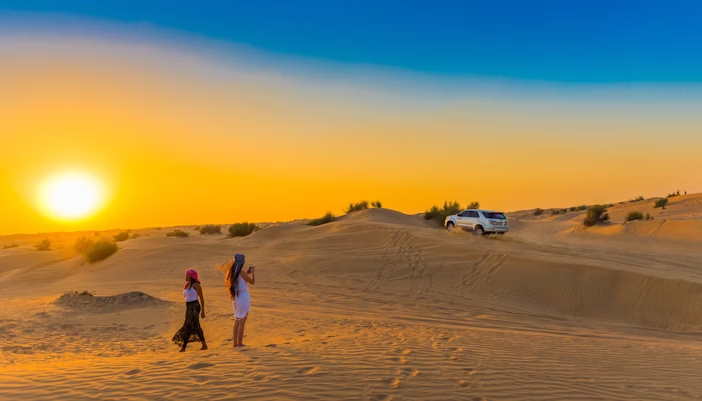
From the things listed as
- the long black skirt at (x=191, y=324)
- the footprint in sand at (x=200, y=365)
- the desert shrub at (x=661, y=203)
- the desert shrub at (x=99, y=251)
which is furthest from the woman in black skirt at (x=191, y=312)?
the desert shrub at (x=661, y=203)

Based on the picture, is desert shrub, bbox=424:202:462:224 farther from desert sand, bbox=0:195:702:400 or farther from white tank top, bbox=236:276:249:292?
white tank top, bbox=236:276:249:292

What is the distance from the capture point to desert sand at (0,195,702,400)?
6.82m

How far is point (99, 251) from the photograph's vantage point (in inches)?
1079

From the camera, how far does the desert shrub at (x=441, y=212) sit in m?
45.6

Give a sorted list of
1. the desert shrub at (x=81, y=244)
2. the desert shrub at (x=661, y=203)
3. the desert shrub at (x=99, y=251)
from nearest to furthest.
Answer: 1. the desert shrub at (x=99, y=251)
2. the desert shrub at (x=81, y=244)
3. the desert shrub at (x=661, y=203)

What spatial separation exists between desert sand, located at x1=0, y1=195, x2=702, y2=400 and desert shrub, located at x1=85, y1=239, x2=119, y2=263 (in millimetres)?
716

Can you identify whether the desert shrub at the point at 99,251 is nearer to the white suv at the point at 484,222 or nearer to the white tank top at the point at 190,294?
the white tank top at the point at 190,294

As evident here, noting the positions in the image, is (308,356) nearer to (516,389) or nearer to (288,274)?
(516,389)

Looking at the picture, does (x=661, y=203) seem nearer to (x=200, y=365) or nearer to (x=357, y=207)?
(x=357, y=207)

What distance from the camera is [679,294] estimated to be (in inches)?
685

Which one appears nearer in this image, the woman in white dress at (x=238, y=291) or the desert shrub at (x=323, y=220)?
the woman in white dress at (x=238, y=291)

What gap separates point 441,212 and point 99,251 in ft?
96.8

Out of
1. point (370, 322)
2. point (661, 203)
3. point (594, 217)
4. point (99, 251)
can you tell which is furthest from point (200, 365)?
point (661, 203)

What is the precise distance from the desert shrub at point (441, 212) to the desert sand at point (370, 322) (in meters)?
15.7
